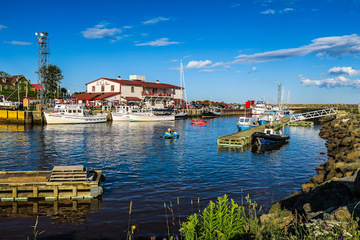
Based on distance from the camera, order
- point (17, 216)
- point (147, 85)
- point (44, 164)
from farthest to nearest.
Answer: point (147, 85)
point (44, 164)
point (17, 216)

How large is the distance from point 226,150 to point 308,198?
2050 centimetres

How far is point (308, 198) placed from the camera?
429 inches

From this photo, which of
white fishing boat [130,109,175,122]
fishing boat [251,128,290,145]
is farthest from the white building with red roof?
fishing boat [251,128,290,145]

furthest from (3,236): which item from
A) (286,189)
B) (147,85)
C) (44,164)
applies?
(147,85)

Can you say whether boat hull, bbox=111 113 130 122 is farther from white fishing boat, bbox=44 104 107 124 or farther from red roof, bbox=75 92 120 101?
red roof, bbox=75 92 120 101

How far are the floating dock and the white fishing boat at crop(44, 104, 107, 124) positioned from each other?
49738mm

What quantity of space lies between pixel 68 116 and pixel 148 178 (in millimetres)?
48816

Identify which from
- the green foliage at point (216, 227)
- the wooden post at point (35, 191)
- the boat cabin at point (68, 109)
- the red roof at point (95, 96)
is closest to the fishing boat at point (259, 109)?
the red roof at point (95, 96)

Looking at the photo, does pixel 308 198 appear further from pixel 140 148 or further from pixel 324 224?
pixel 140 148

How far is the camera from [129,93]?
9150 centimetres

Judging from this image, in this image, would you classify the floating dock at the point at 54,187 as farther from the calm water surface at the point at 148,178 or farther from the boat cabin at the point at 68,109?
Answer: the boat cabin at the point at 68,109

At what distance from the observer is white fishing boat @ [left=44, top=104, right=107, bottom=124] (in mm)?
61338

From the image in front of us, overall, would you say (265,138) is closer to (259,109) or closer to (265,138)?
(265,138)

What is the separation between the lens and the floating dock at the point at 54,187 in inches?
569
